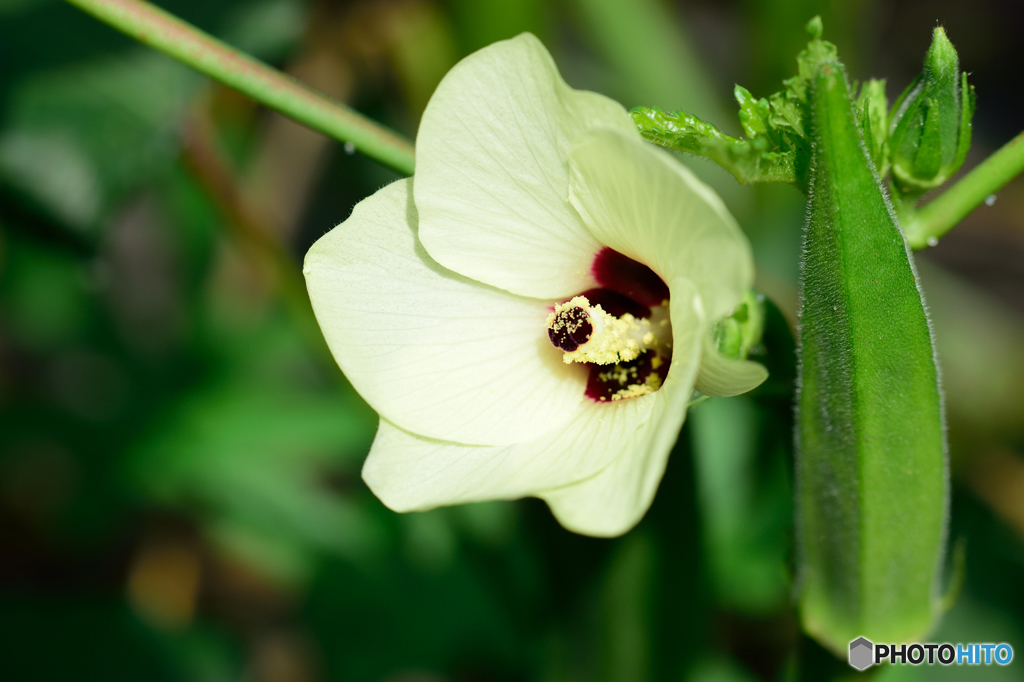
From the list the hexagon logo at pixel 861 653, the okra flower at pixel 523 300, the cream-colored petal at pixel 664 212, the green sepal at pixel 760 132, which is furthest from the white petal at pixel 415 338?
the hexagon logo at pixel 861 653

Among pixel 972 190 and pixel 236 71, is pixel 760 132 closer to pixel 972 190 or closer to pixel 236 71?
pixel 972 190

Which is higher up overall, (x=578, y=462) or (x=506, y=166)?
(x=506, y=166)

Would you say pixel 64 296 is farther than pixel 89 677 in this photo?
Yes

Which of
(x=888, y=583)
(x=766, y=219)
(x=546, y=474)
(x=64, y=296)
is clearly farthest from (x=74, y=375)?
(x=888, y=583)

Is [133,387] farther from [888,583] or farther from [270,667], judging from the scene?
[888,583]

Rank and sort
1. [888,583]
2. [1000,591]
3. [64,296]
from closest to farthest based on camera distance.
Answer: [888,583] → [1000,591] → [64,296]

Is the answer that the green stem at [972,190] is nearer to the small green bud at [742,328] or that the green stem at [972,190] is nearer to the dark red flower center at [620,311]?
the small green bud at [742,328]

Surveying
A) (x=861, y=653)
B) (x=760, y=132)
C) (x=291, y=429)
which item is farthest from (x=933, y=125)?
(x=291, y=429)
